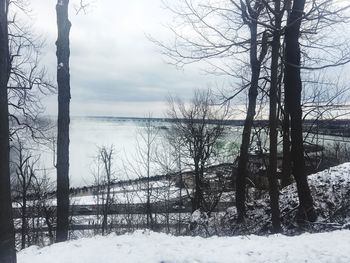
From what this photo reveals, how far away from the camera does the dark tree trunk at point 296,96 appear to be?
10.2 meters

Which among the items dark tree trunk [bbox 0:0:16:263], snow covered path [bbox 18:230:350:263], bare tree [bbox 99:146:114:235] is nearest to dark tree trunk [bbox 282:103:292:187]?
bare tree [bbox 99:146:114:235]

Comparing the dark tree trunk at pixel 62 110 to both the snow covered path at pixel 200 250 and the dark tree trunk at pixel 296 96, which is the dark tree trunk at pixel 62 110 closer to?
the snow covered path at pixel 200 250

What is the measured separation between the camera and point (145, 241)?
6.14 meters

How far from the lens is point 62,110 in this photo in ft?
32.5

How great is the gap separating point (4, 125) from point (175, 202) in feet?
99.2

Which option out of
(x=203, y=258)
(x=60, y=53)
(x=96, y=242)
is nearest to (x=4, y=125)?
(x=96, y=242)

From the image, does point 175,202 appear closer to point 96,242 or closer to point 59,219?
point 59,219

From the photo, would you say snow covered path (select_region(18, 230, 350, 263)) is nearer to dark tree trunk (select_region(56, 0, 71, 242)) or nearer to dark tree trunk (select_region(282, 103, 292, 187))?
dark tree trunk (select_region(56, 0, 71, 242))

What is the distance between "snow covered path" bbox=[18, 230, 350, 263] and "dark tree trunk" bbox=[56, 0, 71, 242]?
136 inches

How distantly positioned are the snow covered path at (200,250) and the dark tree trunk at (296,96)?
4.40 meters

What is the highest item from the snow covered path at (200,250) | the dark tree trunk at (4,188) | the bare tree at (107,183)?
the dark tree trunk at (4,188)

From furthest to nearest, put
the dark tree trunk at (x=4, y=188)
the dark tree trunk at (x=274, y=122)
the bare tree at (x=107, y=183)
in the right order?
the bare tree at (x=107, y=183)
the dark tree trunk at (x=274, y=122)
the dark tree trunk at (x=4, y=188)

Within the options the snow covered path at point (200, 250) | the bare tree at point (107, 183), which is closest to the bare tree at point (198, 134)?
the bare tree at point (107, 183)

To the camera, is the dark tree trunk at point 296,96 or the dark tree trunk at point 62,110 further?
the dark tree trunk at point 296,96
